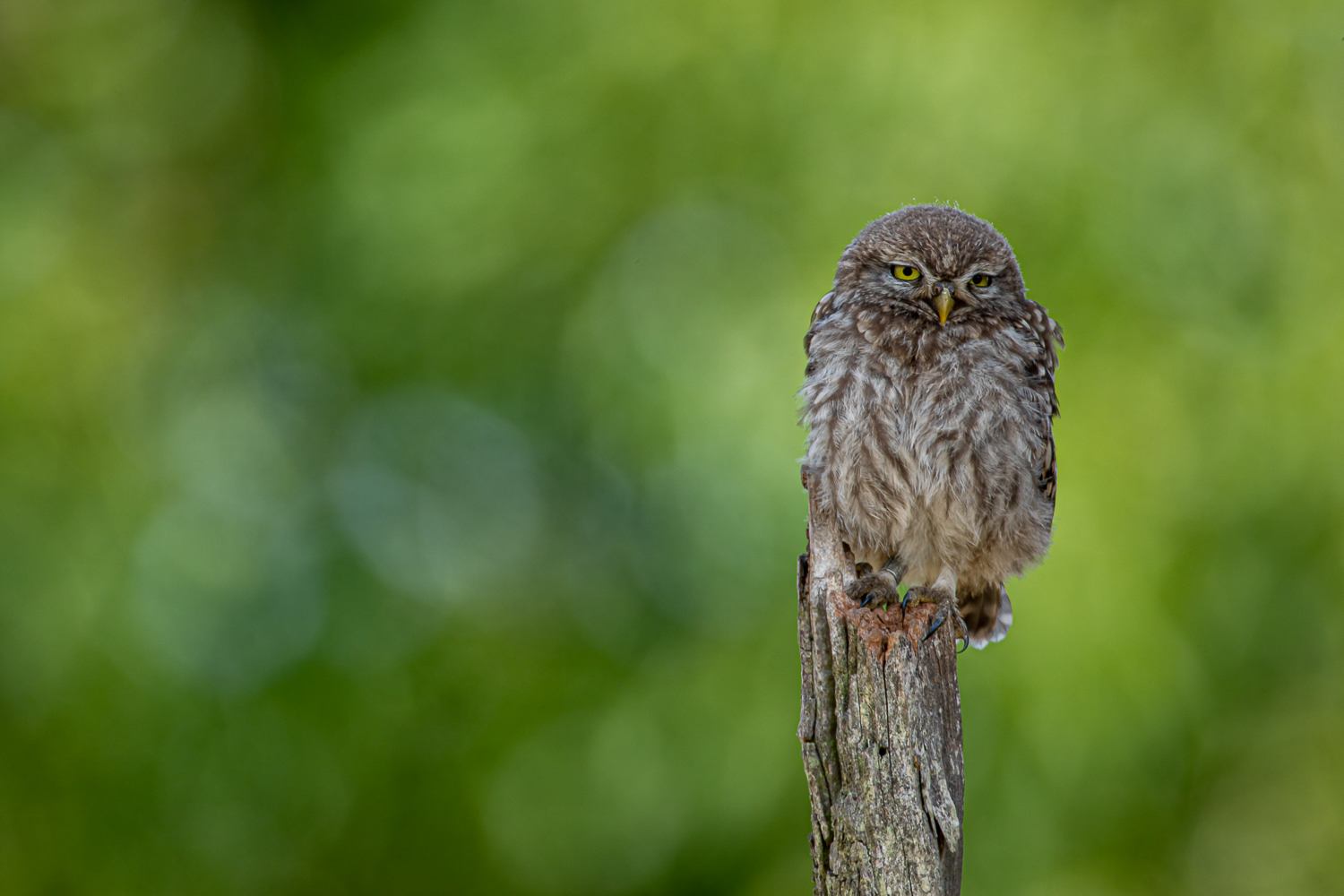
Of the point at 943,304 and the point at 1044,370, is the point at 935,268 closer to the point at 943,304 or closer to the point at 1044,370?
the point at 943,304

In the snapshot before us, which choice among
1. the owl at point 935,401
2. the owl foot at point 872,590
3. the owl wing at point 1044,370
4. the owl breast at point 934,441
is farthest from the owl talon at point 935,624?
the owl wing at point 1044,370

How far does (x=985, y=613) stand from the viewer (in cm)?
373

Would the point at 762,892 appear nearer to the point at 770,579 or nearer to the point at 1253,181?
the point at 770,579

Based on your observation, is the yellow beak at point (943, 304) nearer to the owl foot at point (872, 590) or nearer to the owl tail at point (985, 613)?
the owl foot at point (872, 590)

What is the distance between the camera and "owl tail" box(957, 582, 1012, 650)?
3689 mm

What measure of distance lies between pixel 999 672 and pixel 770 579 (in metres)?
0.97

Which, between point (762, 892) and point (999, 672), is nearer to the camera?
point (999, 672)

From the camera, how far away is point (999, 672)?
15.4 feet

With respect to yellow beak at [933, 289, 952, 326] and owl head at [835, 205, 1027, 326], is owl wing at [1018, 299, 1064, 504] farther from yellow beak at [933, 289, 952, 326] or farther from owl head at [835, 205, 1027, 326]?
yellow beak at [933, 289, 952, 326]

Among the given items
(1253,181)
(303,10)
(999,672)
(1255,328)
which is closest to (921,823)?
(999,672)

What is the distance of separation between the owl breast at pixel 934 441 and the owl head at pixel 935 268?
74 millimetres

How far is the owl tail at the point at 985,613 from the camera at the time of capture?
3.69 meters

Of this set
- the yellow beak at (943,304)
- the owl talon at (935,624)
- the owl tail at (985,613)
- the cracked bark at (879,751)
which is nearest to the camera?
the cracked bark at (879,751)

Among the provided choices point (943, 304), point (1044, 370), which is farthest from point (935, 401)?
point (1044, 370)
